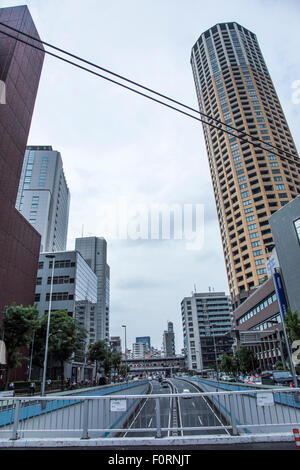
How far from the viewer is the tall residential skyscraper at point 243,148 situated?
8488cm

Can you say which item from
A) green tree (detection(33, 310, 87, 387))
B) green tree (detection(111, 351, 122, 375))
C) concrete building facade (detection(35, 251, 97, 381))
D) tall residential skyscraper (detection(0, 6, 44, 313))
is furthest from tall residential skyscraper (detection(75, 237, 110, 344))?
green tree (detection(33, 310, 87, 387))

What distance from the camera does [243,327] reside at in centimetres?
7562

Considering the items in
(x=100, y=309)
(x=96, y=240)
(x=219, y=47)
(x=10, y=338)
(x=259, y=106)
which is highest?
(x=219, y=47)

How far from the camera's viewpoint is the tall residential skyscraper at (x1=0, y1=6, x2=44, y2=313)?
38.6m

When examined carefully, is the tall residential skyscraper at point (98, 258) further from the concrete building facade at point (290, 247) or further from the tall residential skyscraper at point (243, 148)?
the concrete building facade at point (290, 247)

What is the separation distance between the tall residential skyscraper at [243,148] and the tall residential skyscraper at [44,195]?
60.8 meters

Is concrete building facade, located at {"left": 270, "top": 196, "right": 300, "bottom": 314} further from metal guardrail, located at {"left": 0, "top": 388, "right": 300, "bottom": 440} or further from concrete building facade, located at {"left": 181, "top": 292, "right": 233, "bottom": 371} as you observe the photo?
concrete building facade, located at {"left": 181, "top": 292, "right": 233, "bottom": 371}

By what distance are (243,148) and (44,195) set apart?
71.1 meters

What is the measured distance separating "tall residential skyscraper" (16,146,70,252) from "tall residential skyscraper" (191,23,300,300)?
6077 cm

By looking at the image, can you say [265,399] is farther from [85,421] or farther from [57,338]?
[57,338]
